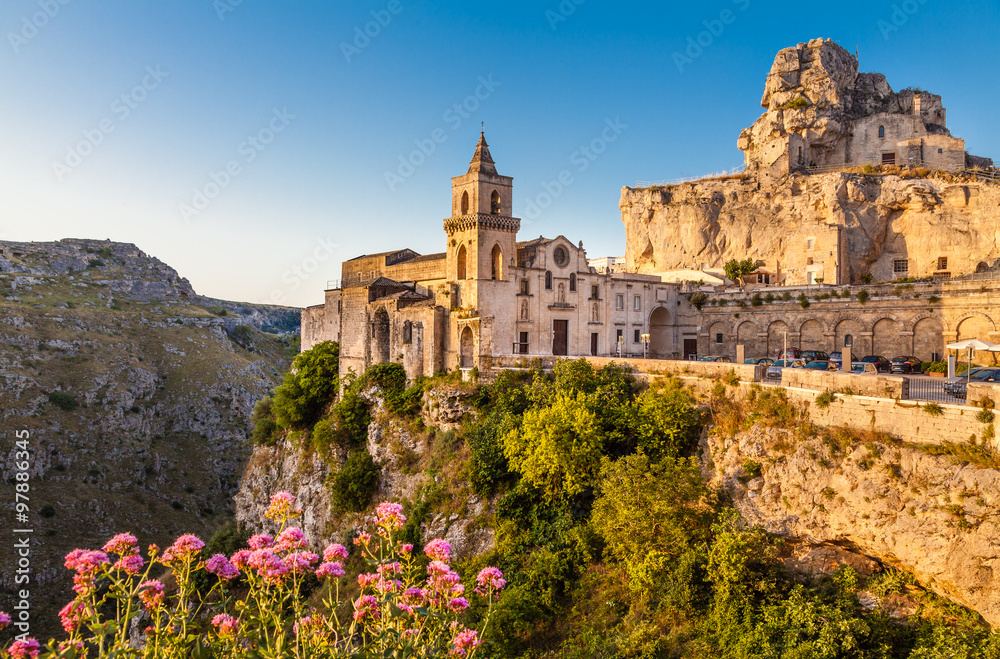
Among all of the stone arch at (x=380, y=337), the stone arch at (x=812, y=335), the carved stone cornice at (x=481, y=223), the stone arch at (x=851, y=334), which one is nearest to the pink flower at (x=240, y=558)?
the carved stone cornice at (x=481, y=223)

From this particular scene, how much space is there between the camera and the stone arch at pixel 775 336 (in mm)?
40219

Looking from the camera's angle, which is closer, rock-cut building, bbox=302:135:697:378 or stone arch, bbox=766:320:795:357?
rock-cut building, bbox=302:135:697:378

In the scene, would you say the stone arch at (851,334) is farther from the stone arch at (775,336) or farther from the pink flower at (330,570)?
the pink flower at (330,570)

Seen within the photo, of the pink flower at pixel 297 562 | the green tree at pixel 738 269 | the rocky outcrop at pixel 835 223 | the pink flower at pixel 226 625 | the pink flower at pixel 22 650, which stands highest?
the rocky outcrop at pixel 835 223

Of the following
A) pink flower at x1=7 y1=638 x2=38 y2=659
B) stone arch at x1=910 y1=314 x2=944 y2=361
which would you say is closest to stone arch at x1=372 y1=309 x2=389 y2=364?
stone arch at x1=910 y1=314 x2=944 y2=361

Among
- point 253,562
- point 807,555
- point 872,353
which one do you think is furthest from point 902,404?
point 872,353

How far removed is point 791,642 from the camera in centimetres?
1465

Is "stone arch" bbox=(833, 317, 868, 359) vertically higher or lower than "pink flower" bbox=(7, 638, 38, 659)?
higher

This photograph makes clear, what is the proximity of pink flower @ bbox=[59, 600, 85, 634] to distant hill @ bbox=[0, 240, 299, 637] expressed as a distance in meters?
39.6

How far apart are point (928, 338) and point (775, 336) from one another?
339 inches

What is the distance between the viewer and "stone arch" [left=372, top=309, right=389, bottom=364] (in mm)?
38844

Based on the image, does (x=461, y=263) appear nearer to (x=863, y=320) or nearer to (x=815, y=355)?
(x=815, y=355)

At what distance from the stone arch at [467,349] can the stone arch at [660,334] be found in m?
17.3

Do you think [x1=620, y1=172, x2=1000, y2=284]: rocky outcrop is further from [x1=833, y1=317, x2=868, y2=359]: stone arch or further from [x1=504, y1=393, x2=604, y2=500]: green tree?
[x1=504, y1=393, x2=604, y2=500]: green tree
